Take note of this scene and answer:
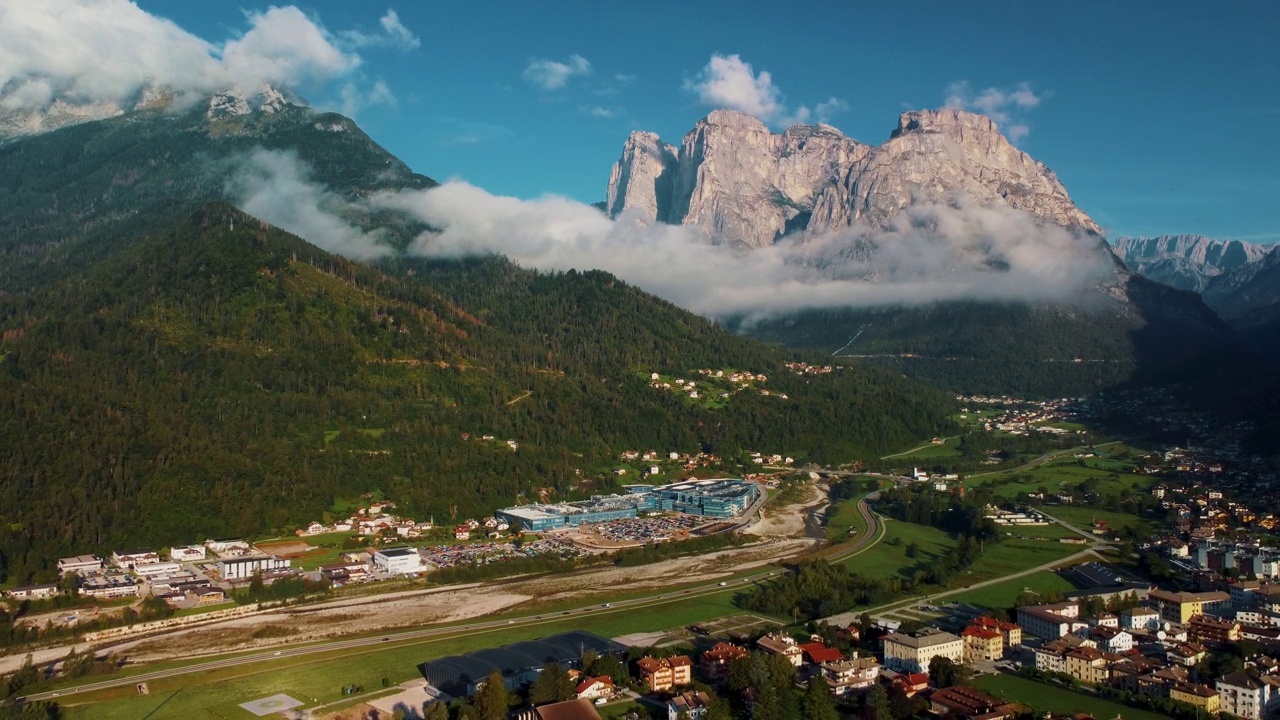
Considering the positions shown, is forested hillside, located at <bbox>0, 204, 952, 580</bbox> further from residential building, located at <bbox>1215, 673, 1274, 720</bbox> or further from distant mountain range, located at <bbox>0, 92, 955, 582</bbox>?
residential building, located at <bbox>1215, 673, 1274, 720</bbox>

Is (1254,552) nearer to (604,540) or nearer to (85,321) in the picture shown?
(604,540)

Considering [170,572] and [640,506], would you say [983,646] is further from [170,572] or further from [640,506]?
[170,572]

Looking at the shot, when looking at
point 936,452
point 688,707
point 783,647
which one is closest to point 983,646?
point 783,647

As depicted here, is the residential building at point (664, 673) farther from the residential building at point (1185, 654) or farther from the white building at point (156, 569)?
the white building at point (156, 569)

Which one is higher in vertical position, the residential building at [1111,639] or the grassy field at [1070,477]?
the grassy field at [1070,477]

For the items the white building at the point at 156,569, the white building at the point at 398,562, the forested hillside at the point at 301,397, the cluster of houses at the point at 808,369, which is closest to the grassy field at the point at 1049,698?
the white building at the point at 398,562
